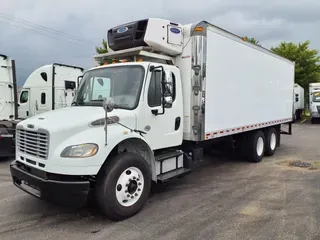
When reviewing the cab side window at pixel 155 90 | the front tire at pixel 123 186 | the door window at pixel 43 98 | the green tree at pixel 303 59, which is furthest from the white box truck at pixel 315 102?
the front tire at pixel 123 186

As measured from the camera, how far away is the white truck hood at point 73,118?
4.30 metres

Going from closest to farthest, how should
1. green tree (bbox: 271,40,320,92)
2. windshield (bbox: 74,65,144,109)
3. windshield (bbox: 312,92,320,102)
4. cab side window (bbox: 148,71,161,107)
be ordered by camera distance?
windshield (bbox: 74,65,144,109)
cab side window (bbox: 148,71,161,107)
windshield (bbox: 312,92,320,102)
green tree (bbox: 271,40,320,92)

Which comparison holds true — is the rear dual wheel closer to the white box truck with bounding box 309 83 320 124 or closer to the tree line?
the white box truck with bounding box 309 83 320 124

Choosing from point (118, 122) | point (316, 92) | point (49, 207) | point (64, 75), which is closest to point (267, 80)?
point (118, 122)

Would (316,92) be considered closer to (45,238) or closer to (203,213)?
(203,213)

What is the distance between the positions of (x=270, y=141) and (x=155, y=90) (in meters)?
6.14

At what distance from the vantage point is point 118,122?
4652mm

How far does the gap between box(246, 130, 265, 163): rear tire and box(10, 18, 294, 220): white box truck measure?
871 mm

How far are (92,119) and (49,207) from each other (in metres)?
1.81

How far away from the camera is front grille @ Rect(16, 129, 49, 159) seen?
167 inches

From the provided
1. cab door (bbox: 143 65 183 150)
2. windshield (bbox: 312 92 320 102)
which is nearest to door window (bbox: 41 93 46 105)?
cab door (bbox: 143 65 183 150)

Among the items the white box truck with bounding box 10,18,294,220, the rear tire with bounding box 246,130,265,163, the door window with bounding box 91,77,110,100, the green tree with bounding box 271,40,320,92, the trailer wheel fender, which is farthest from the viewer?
the green tree with bounding box 271,40,320,92

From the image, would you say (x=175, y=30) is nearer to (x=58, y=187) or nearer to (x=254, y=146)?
(x=58, y=187)

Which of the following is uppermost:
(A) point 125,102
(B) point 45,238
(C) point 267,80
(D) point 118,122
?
(C) point 267,80
